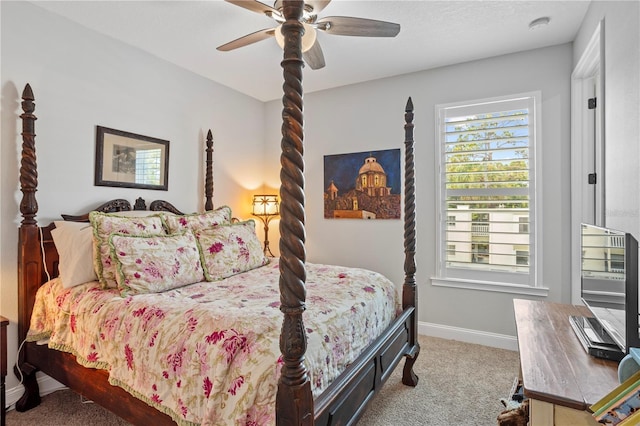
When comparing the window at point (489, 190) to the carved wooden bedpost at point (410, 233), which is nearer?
the carved wooden bedpost at point (410, 233)

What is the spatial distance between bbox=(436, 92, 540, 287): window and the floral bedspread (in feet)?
4.43

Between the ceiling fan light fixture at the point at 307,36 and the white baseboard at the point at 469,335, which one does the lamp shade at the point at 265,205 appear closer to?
the white baseboard at the point at 469,335

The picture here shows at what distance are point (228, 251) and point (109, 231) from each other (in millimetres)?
821

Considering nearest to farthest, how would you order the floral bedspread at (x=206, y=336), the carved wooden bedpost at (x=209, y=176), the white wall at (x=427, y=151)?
the floral bedspread at (x=206, y=336) < the white wall at (x=427, y=151) < the carved wooden bedpost at (x=209, y=176)

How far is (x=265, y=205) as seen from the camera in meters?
4.05

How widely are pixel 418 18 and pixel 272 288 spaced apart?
2223 millimetres

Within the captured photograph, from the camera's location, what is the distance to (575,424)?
1075 millimetres

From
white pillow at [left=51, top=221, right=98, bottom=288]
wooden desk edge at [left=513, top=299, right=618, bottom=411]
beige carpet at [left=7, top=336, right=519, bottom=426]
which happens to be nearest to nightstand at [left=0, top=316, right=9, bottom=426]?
beige carpet at [left=7, top=336, right=519, bottom=426]

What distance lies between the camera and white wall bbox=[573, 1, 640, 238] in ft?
4.76

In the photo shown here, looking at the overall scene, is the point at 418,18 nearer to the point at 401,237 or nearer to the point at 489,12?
the point at 489,12

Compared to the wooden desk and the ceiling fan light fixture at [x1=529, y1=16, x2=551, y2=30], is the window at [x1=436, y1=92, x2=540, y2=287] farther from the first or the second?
the wooden desk

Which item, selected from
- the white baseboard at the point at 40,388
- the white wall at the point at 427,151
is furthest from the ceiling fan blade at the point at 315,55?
the white baseboard at the point at 40,388

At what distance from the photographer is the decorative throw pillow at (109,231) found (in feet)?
6.72

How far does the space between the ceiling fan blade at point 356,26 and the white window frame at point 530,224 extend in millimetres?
1519
